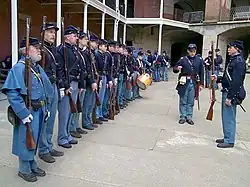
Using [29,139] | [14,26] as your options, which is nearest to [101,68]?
[29,139]

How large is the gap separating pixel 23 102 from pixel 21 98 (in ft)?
0.16

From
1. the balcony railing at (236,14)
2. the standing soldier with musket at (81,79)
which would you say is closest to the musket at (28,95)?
the standing soldier with musket at (81,79)

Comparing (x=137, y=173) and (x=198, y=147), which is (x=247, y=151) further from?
(x=137, y=173)

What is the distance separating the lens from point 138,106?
26.6 ft

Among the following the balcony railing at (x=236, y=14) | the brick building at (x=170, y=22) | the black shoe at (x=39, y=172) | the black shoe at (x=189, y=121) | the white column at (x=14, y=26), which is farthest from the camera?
the balcony railing at (x=236, y=14)

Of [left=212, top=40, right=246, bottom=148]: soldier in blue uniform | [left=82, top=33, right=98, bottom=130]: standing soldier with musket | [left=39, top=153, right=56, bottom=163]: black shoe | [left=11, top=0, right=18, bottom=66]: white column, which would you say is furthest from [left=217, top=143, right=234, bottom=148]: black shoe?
[left=11, top=0, right=18, bottom=66]: white column

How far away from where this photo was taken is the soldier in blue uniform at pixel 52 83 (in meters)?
3.66

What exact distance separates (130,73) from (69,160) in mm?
4516

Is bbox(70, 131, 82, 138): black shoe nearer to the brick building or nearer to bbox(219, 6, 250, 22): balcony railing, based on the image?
the brick building

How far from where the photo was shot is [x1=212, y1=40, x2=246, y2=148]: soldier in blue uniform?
448 cm

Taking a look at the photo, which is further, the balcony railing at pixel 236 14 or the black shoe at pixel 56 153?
the balcony railing at pixel 236 14

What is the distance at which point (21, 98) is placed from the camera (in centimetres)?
300

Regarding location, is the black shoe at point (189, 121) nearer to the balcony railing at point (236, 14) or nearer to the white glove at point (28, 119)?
the white glove at point (28, 119)

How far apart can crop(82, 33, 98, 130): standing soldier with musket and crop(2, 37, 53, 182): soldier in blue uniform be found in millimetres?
1573
